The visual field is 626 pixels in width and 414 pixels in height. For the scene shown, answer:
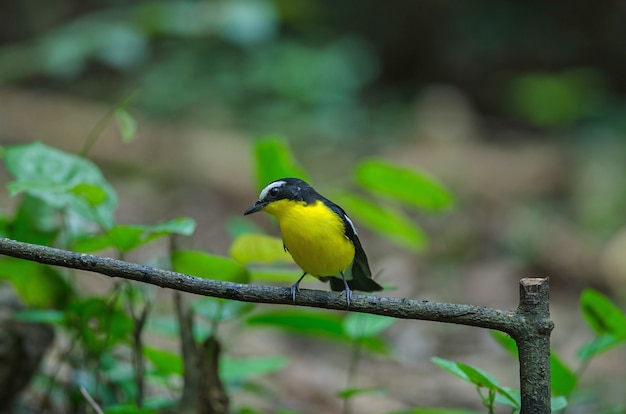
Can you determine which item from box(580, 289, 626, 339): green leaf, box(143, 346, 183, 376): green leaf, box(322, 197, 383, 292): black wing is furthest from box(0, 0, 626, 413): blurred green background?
box(580, 289, 626, 339): green leaf

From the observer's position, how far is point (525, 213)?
8.07 meters

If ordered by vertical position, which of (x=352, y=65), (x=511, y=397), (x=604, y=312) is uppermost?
(x=352, y=65)

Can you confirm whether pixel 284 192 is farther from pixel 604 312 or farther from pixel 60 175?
pixel 604 312

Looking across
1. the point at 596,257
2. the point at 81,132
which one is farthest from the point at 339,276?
the point at 81,132

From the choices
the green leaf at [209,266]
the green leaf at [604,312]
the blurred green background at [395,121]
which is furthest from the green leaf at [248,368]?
the blurred green background at [395,121]

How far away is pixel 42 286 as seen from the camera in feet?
9.71

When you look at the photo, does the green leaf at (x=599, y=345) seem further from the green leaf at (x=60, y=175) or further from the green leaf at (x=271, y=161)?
the green leaf at (x=60, y=175)

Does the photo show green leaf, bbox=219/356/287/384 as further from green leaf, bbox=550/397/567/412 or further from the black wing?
green leaf, bbox=550/397/567/412

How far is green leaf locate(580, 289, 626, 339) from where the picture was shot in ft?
8.38

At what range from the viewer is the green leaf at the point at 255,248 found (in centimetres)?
262

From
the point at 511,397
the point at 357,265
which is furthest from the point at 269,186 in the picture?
the point at 511,397

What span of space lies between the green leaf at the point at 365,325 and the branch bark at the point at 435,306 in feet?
2.70

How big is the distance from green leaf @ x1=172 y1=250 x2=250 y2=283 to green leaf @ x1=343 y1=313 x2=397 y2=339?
19.3 inches

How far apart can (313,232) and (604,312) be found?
105 centimetres
